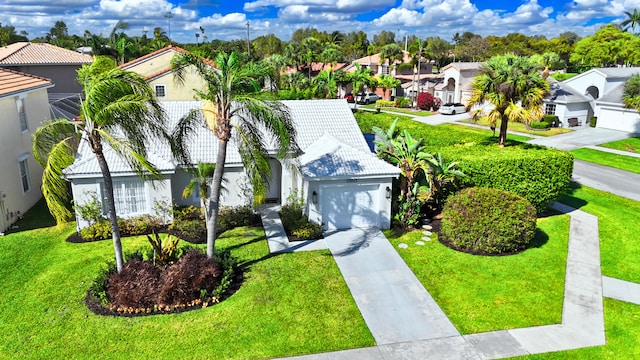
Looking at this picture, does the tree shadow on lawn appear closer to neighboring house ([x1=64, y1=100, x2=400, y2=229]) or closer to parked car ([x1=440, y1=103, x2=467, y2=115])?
neighboring house ([x1=64, y1=100, x2=400, y2=229])

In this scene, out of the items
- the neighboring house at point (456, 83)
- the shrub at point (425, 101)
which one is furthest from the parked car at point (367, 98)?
the neighboring house at point (456, 83)

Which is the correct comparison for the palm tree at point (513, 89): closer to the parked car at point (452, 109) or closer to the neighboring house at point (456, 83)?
the parked car at point (452, 109)

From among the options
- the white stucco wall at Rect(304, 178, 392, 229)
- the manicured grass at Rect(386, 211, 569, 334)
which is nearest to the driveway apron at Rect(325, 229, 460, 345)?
the manicured grass at Rect(386, 211, 569, 334)

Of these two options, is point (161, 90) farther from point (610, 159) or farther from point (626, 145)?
point (626, 145)

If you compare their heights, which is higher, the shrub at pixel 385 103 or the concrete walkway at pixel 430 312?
the shrub at pixel 385 103

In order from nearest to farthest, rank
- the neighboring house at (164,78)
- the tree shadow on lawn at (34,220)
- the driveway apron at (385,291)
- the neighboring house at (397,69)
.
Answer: the driveway apron at (385,291) < the tree shadow on lawn at (34,220) < the neighboring house at (164,78) < the neighboring house at (397,69)

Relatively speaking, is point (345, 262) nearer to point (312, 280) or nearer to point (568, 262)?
point (312, 280)

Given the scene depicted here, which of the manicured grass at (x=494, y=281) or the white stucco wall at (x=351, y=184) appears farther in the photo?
the white stucco wall at (x=351, y=184)
